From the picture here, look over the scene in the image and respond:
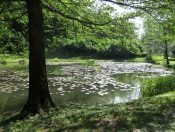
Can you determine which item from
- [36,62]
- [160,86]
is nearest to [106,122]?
[36,62]

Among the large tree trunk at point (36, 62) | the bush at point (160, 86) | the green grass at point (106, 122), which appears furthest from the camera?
the bush at point (160, 86)

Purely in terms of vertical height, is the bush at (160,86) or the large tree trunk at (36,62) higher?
the large tree trunk at (36,62)

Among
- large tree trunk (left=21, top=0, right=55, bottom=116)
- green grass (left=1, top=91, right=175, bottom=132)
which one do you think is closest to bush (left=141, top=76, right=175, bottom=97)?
green grass (left=1, top=91, right=175, bottom=132)

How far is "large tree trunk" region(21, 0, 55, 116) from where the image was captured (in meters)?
13.4

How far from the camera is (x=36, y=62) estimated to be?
13.5m

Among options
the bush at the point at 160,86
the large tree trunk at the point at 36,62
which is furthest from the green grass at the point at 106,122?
the bush at the point at 160,86

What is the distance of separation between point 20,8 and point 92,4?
3.70 meters

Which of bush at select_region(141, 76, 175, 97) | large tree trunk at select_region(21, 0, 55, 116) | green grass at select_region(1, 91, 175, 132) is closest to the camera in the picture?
green grass at select_region(1, 91, 175, 132)

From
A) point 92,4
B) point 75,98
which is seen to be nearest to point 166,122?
point 92,4

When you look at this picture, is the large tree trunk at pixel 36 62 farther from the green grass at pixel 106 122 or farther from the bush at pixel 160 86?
the bush at pixel 160 86

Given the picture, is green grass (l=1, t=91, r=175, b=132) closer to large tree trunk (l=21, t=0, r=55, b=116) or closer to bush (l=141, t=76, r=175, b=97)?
large tree trunk (l=21, t=0, r=55, b=116)

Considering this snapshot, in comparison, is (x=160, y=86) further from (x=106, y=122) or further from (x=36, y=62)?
(x=106, y=122)

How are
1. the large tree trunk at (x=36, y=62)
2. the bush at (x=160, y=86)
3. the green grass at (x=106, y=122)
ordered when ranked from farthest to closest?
the bush at (x=160, y=86), the large tree trunk at (x=36, y=62), the green grass at (x=106, y=122)

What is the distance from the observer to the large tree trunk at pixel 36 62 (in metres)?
13.4
